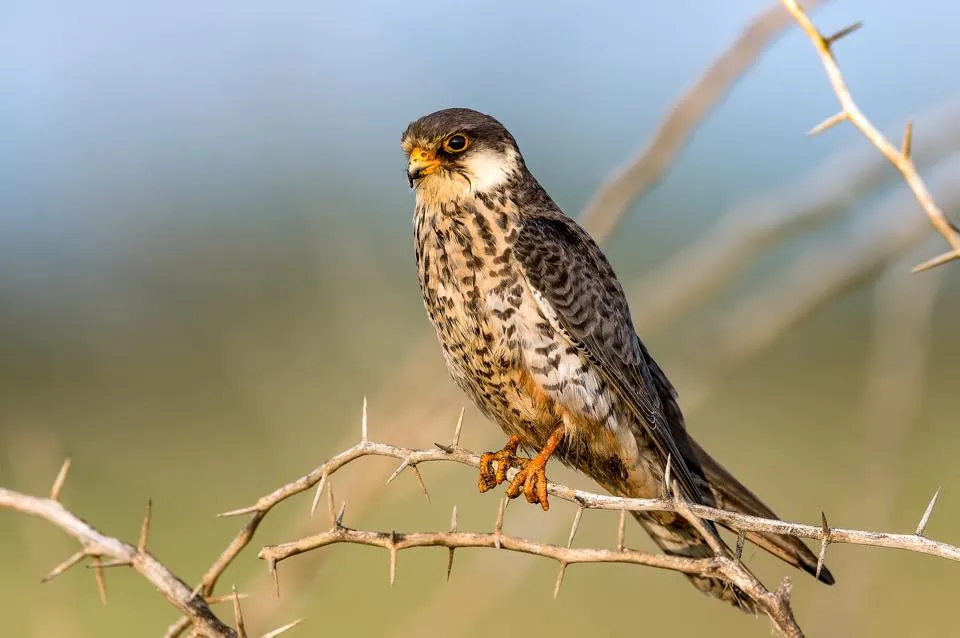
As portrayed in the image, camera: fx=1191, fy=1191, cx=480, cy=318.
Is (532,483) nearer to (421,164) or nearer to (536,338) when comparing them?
(536,338)

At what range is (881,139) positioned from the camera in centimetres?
261

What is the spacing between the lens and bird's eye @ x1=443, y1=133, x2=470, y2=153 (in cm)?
460

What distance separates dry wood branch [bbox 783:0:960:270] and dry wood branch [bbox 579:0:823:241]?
3.52 feet

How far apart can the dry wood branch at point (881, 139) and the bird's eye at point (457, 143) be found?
205cm

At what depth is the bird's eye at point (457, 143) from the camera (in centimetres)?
460

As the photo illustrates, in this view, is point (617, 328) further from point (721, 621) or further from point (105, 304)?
point (105, 304)

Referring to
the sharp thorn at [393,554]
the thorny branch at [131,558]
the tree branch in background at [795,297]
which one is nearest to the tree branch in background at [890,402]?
the tree branch in background at [795,297]

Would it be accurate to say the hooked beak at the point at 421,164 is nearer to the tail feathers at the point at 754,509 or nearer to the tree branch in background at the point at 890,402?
the tail feathers at the point at 754,509

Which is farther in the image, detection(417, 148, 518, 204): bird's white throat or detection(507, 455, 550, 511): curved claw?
detection(417, 148, 518, 204): bird's white throat

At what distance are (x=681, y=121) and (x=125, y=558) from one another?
2.22 m

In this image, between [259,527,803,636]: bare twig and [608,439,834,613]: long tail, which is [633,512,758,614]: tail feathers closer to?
[608,439,834,613]: long tail

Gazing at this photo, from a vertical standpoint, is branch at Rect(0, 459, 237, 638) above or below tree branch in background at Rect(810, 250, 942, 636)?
above

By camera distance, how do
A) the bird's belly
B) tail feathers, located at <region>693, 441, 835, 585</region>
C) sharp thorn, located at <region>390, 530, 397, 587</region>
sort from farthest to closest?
1. the bird's belly
2. tail feathers, located at <region>693, 441, 835, 585</region>
3. sharp thorn, located at <region>390, 530, 397, 587</region>

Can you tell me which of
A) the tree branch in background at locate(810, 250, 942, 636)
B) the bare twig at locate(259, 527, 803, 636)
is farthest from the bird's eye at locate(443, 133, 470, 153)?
the bare twig at locate(259, 527, 803, 636)
